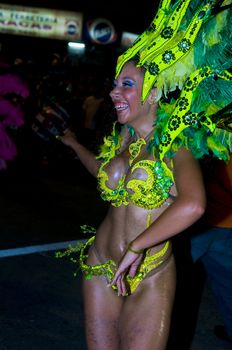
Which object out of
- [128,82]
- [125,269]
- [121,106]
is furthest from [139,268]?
[128,82]

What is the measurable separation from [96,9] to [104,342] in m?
23.3

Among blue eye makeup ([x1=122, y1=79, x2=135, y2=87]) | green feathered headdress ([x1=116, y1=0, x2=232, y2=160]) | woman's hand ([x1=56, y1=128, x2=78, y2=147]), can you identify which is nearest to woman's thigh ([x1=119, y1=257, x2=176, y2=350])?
green feathered headdress ([x1=116, y1=0, x2=232, y2=160])

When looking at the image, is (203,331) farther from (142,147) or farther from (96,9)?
(96,9)

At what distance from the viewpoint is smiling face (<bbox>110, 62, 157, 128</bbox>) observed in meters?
2.54

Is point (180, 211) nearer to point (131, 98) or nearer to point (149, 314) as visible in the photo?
point (149, 314)

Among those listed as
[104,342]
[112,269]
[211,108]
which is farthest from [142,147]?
[104,342]

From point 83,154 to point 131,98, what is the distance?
0.67 metres

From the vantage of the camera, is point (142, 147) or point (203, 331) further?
point (203, 331)

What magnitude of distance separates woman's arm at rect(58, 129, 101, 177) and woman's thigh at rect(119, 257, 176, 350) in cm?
76

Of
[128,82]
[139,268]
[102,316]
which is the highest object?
[128,82]

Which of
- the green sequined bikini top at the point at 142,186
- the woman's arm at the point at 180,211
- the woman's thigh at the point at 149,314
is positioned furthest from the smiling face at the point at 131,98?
the woman's thigh at the point at 149,314

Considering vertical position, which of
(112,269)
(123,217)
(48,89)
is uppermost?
(123,217)

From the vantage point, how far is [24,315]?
14.1 ft

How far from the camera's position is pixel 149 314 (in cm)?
241
